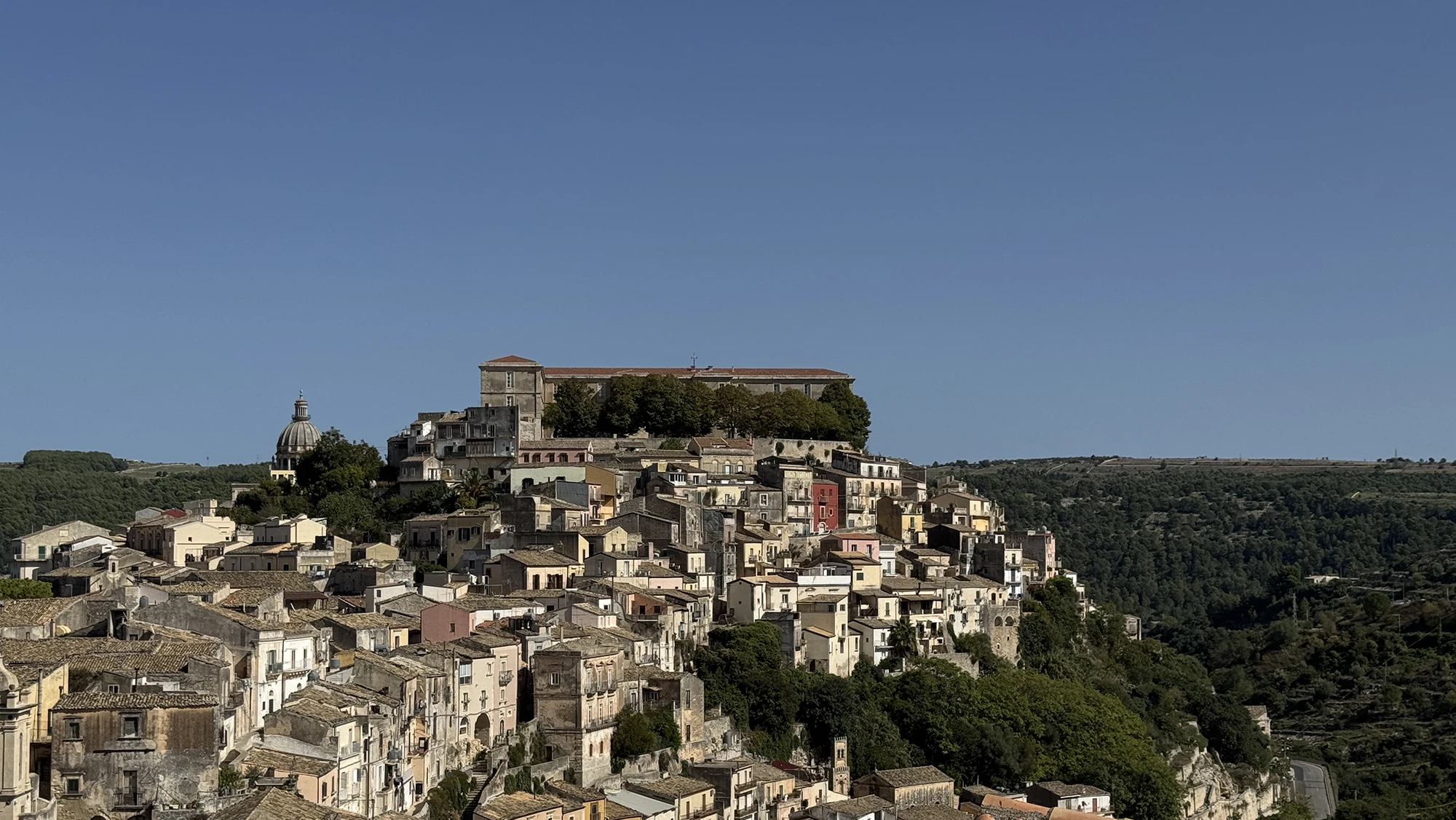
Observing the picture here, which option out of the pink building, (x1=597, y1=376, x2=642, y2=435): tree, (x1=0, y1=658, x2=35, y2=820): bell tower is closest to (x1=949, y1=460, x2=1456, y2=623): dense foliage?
(x1=597, y1=376, x2=642, y2=435): tree

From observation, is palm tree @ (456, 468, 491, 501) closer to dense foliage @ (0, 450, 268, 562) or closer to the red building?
the red building

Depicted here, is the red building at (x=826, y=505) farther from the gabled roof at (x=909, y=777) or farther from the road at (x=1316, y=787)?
the road at (x=1316, y=787)

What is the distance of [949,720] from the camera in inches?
2367

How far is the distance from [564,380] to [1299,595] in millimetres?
62694

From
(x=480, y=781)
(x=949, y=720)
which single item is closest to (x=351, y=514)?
(x=949, y=720)

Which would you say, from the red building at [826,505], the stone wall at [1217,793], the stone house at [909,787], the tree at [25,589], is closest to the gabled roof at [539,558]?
the stone house at [909,787]

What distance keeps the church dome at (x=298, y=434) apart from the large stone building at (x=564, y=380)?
988 cm

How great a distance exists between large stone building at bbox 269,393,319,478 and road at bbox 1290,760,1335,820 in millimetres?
46815

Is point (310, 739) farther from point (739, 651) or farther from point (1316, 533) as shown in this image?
point (1316, 533)

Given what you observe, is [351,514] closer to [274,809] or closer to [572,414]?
[572,414]

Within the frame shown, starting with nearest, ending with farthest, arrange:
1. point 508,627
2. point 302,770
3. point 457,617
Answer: point 302,770 < point 457,617 < point 508,627

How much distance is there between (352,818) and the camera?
116ft

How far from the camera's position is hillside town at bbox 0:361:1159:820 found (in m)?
35.9

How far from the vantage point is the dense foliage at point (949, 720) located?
182 ft
